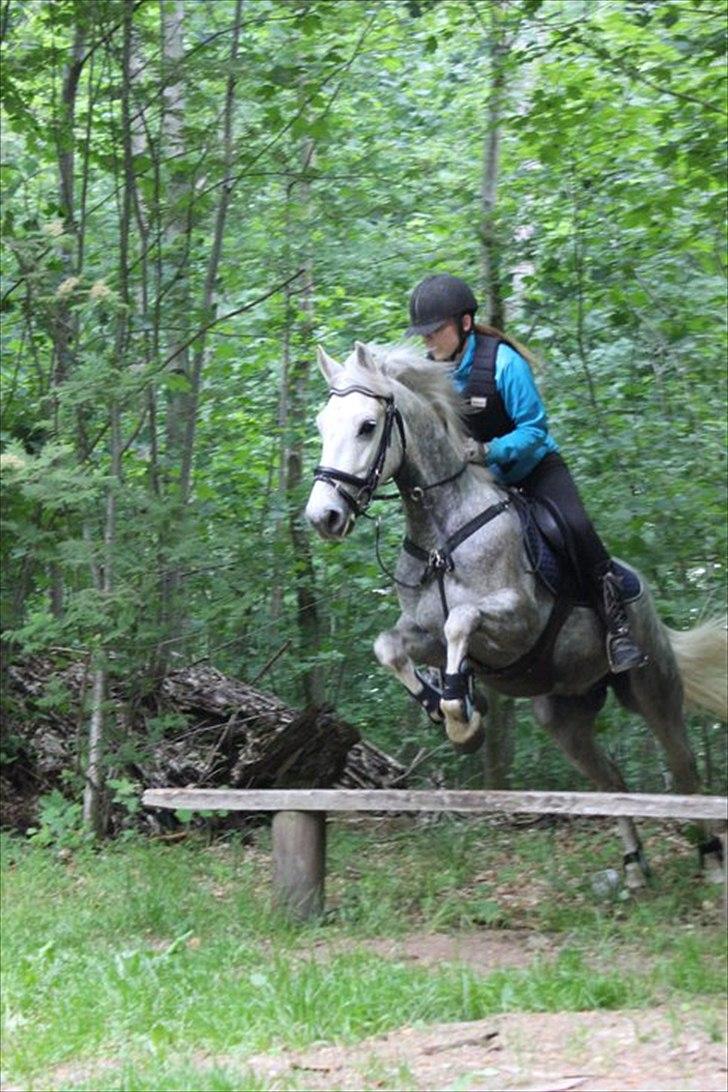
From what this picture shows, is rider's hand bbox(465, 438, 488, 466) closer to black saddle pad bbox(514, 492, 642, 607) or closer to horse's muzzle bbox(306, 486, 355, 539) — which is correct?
black saddle pad bbox(514, 492, 642, 607)

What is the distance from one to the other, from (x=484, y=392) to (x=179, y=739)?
16.1 feet

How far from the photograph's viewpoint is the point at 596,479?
414 inches

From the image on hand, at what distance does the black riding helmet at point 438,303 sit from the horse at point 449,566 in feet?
0.58

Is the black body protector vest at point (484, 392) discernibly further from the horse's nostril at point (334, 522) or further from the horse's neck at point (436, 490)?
the horse's nostril at point (334, 522)

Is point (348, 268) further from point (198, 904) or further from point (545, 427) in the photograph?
point (198, 904)

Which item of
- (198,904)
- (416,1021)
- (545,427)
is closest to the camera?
(416,1021)

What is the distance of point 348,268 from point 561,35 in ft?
8.23

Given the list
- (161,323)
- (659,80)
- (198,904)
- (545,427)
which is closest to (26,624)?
(161,323)

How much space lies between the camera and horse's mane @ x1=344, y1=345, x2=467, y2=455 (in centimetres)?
727

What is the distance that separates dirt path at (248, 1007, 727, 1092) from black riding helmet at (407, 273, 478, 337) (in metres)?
3.22

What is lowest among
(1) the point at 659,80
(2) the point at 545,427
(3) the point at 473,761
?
(3) the point at 473,761

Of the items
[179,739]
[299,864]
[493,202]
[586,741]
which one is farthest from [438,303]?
[179,739]

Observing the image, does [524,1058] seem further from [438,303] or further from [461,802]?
[438,303]

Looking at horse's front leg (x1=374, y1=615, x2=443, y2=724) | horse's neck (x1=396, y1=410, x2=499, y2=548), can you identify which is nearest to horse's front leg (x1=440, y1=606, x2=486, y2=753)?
horse's front leg (x1=374, y1=615, x2=443, y2=724)
